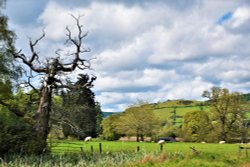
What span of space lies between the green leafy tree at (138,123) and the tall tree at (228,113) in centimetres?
1340

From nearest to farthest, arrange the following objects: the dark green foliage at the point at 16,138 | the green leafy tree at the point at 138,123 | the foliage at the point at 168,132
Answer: the dark green foliage at the point at 16,138, the green leafy tree at the point at 138,123, the foliage at the point at 168,132

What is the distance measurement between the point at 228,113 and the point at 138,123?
62.0ft

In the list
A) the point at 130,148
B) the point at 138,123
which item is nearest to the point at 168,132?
the point at 138,123

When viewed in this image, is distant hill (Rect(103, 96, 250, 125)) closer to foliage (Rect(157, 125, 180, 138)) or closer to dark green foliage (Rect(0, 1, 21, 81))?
foliage (Rect(157, 125, 180, 138))

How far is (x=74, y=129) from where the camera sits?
32031mm

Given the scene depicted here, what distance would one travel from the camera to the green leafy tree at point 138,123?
89.0 m

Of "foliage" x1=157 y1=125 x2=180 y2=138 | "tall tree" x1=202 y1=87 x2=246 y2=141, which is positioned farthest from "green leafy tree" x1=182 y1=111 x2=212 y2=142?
"foliage" x1=157 y1=125 x2=180 y2=138

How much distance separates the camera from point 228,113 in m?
83.8

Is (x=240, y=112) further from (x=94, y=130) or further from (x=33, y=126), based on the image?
(x=33, y=126)

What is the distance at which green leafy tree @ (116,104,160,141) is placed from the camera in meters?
89.0

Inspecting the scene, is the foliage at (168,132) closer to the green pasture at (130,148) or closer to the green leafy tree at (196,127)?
the green leafy tree at (196,127)

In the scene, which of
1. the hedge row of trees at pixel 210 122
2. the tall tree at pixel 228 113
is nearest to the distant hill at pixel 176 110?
the hedge row of trees at pixel 210 122

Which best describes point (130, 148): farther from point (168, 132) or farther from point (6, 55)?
point (168, 132)

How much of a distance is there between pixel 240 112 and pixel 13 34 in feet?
191
